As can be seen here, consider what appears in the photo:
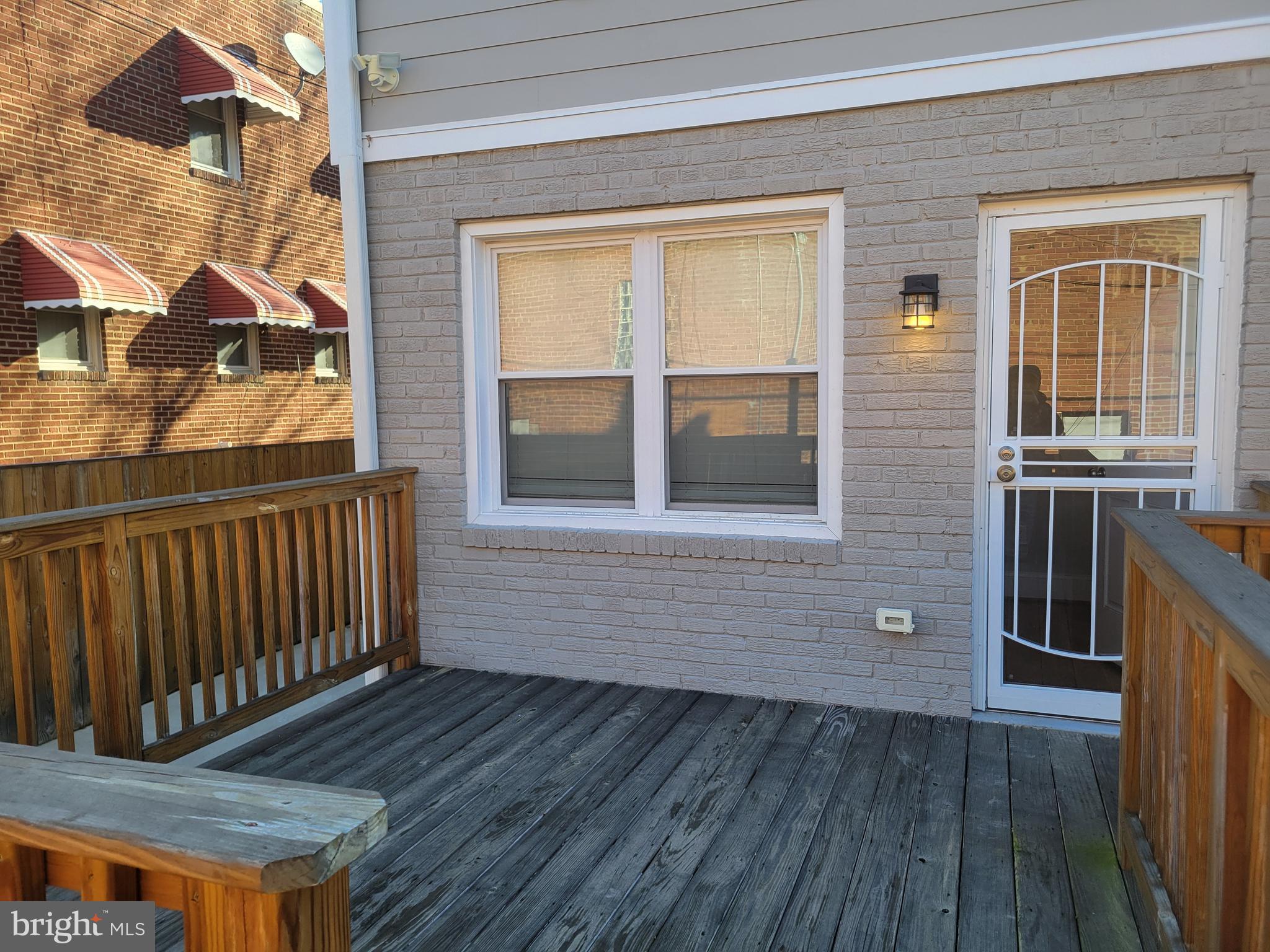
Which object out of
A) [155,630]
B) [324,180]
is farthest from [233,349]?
[155,630]

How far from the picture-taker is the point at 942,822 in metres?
2.68

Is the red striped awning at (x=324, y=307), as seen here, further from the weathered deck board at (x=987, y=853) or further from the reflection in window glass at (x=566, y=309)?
the weathered deck board at (x=987, y=853)

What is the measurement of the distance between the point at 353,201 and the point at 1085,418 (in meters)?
3.30

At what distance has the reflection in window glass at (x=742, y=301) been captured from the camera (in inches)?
148

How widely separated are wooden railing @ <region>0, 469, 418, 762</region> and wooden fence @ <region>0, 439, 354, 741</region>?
68mm

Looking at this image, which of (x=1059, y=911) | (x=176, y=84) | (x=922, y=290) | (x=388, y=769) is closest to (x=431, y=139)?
(x=922, y=290)

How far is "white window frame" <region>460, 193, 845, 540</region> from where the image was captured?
144 inches

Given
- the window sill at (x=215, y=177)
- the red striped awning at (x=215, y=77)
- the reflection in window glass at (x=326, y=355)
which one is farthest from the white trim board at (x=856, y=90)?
the reflection in window glass at (x=326, y=355)

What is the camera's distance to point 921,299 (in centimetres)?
339

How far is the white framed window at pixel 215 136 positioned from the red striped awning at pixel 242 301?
1.02 m

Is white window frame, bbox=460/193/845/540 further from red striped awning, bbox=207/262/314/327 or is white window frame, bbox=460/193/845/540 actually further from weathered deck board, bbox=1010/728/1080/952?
red striped awning, bbox=207/262/314/327

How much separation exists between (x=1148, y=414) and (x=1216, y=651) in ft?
6.57

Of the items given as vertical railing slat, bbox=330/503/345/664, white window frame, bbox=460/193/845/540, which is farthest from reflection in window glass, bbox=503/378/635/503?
vertical railing slat, bbox=330/503/345/664

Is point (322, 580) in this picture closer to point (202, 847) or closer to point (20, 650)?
point (20, 650)
